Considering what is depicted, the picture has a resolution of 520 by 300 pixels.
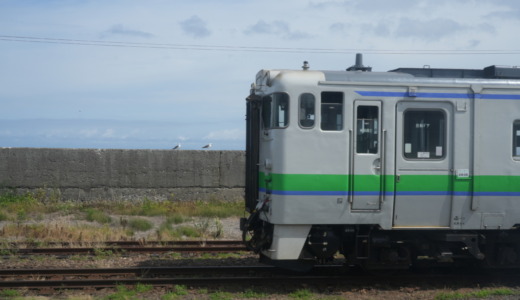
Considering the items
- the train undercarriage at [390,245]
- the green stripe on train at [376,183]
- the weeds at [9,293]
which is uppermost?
the green stripe on train at [376,183]

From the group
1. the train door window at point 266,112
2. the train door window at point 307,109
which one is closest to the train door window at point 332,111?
the train door window at point 307,109

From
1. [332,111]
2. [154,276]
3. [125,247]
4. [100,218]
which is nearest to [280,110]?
[332,111]

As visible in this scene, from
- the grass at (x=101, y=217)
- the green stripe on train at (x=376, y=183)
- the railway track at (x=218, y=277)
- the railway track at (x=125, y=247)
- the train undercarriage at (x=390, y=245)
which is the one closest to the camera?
the green stripe on train at (x=376, y=183)

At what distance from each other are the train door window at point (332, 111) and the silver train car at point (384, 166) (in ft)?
0.05

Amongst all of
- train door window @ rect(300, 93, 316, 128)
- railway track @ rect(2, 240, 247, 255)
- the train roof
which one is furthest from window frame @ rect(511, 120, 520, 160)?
railway track @ rect(2, 240, 247, 255)

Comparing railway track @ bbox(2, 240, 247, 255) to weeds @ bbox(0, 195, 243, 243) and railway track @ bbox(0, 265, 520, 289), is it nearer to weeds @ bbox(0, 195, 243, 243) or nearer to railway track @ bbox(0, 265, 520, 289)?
weeds @ bbox(0, 195, 243, 243)

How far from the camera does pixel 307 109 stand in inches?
354

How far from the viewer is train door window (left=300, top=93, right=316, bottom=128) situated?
29.4ft

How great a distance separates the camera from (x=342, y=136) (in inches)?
353

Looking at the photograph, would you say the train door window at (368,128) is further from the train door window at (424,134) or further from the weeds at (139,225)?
the weeds at (139,225)

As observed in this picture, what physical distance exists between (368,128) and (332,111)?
626 millimetres

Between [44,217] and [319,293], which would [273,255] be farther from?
[44,217]

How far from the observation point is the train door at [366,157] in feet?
29.5

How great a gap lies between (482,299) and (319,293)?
250cm
